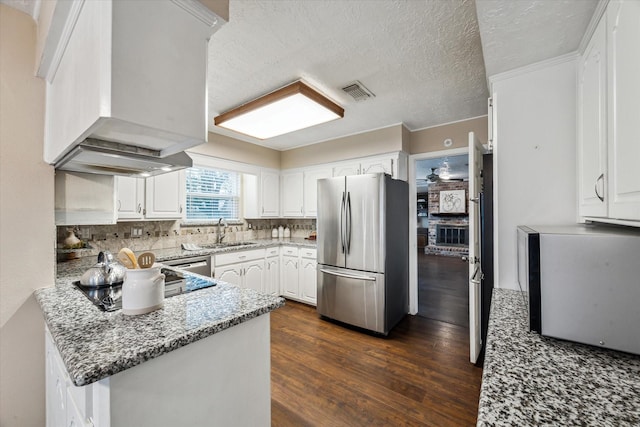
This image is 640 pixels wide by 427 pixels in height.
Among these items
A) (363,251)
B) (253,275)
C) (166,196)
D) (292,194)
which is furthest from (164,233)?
(363,251)

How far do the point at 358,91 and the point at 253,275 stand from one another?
107 inches

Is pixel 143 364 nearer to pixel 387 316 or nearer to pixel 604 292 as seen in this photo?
pixel 604 292

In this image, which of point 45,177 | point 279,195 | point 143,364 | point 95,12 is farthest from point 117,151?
point 279,195

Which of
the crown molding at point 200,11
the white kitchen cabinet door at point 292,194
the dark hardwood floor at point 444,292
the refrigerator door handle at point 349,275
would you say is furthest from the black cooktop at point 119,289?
the dark hardwood floor at point 444,292

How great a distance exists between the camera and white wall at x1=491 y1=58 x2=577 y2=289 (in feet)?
5.10

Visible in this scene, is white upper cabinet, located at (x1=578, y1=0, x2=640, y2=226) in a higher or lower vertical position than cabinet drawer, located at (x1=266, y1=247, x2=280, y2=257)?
higher

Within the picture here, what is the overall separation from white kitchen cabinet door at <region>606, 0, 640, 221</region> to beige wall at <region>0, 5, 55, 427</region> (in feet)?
8.39

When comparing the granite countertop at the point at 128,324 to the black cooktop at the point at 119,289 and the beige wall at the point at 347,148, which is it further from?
the beige wall at the point at 347,148

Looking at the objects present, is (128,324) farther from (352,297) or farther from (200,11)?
(352,297)

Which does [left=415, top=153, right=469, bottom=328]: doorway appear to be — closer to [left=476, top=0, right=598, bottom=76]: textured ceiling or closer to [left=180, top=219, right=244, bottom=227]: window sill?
[left=476, top=0, right=598, bottom=76]: textured ceiling

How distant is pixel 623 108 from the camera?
0.90 meters

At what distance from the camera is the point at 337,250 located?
3.21 meters

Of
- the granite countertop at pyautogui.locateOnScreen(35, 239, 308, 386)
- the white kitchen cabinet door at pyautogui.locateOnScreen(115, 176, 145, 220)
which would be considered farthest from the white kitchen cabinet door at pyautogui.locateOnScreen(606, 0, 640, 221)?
the white kitchen cabinet door at pyautogui.locateOnScreen(115, 176, 145, 220)

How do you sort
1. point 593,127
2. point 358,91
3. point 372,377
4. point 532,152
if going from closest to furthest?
point 593,127, point 532,152, point 372,377, point 358,91
